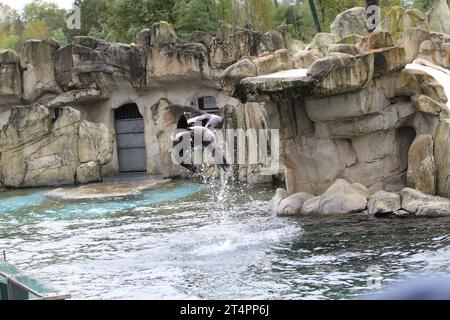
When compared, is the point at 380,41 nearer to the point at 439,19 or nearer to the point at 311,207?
the point at 311,207

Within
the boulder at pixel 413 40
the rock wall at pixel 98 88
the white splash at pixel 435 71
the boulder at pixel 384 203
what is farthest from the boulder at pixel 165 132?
the boulder at pixel 384 203

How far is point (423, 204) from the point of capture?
1177cm

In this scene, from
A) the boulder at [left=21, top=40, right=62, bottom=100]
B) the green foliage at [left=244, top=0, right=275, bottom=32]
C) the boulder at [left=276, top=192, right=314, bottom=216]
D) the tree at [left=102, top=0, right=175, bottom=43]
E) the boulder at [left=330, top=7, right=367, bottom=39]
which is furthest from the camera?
the green foliage at [left=244, top=0, right=275, bottom=32]

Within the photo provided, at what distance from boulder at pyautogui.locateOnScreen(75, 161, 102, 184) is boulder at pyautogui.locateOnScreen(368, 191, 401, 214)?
388 inches

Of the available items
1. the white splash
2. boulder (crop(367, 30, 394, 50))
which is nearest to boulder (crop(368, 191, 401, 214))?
the white splash

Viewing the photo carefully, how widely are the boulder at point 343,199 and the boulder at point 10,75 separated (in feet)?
37.7

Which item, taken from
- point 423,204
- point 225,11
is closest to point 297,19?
point 225,11

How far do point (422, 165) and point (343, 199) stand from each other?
1.38m

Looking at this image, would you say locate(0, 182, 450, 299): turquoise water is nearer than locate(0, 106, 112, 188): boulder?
Yes

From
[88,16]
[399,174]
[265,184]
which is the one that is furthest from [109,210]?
[88,16]

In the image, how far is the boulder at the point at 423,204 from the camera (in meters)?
11.6

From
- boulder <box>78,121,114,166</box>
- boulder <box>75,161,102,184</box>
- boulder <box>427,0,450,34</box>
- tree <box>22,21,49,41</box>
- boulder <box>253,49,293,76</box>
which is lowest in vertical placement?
boulder <box>75,161,102,184</box>

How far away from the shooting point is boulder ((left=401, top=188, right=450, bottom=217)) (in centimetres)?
1159

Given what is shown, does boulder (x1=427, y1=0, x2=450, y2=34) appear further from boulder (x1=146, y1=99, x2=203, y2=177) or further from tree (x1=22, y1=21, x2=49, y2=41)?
tree (x1=22, y1=21, x2=49, y2=41)
